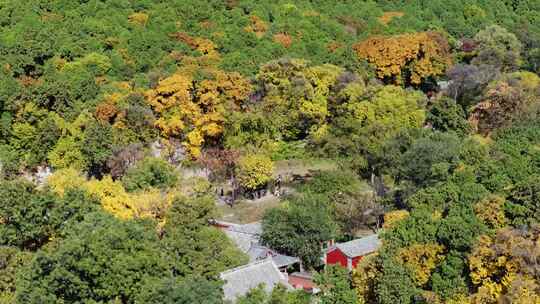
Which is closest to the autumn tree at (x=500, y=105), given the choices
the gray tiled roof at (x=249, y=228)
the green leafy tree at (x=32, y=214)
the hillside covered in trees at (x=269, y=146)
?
the hillside covered in trees at (x=269, y=146)

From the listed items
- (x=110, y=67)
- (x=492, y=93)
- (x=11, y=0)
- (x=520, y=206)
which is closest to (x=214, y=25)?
(x=110, y=67)

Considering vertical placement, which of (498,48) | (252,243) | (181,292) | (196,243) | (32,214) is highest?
(181,292)

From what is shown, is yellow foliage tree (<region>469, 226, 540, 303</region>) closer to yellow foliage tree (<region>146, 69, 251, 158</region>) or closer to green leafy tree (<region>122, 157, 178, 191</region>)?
green leafy tree (<region>122, 157, 178, 191</region>)

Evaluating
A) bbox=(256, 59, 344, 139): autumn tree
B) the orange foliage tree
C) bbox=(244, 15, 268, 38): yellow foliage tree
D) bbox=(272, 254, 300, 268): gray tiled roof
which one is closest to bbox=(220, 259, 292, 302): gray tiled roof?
bbox=(272, 254, 300, 268): gray tiled roof

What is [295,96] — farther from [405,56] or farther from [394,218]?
[394,218]

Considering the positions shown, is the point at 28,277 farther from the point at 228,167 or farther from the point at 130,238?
the point at 228,167

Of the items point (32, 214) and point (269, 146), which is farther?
point (269, 146)

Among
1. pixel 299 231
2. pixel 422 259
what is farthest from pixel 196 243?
pixel 422 259

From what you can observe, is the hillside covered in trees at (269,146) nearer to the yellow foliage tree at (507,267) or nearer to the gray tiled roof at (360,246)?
the yellow foliage tree at (507,267)
